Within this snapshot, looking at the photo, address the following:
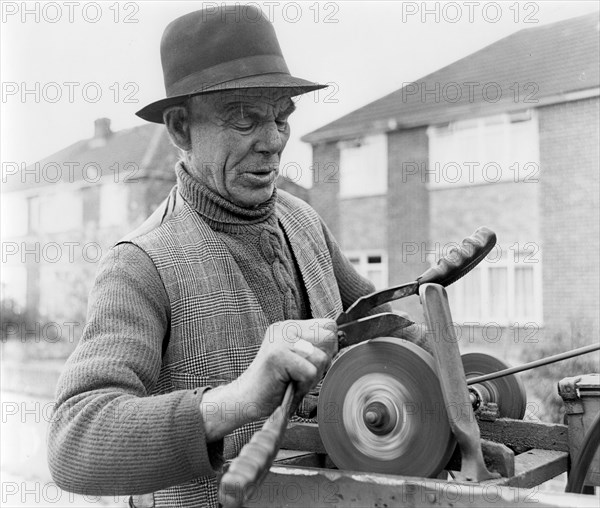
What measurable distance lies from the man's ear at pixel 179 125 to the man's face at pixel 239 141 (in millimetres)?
34

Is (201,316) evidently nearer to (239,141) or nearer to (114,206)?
(239,141)

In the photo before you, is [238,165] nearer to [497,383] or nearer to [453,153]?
[497,383]

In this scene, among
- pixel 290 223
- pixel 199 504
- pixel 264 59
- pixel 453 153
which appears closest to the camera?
pixel 199 504

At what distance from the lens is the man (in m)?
1.40

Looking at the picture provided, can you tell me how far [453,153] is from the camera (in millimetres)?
10773

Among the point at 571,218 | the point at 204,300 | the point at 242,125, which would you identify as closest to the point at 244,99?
the point at 242,125

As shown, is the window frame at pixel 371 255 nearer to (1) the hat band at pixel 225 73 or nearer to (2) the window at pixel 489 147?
(2) the window at pixel 489 147

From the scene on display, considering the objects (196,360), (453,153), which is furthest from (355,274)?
(453,153)

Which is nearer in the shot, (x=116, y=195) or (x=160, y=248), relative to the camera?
(x=160, y=248)

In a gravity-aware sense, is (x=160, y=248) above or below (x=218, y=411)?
above

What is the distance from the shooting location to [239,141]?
1.88 meters

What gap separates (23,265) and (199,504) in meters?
12.4

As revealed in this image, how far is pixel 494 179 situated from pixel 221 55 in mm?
8948

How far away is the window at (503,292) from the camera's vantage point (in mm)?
9609
